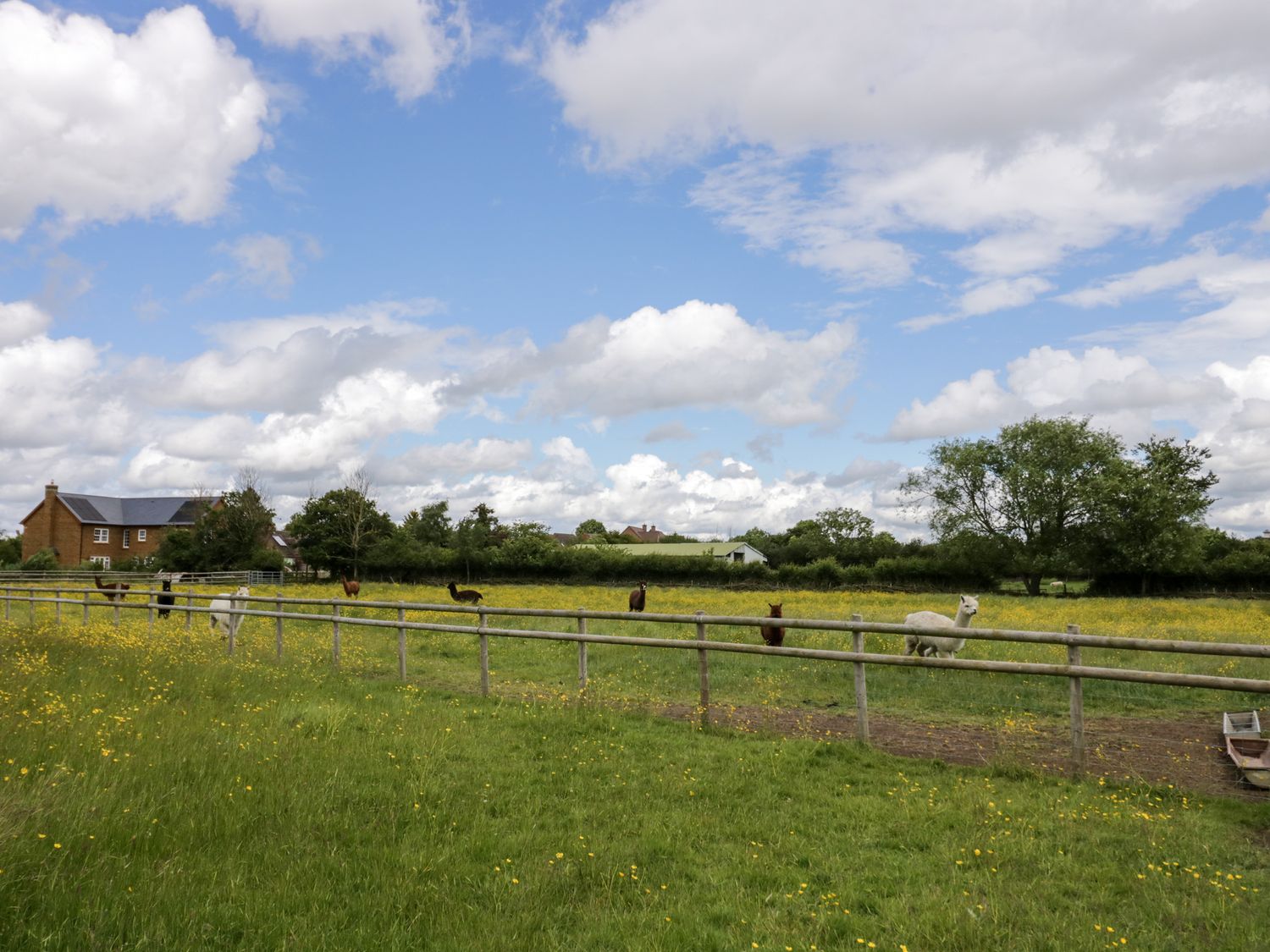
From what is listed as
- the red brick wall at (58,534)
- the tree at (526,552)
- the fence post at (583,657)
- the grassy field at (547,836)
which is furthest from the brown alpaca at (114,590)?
the red brick wall at (58,534)

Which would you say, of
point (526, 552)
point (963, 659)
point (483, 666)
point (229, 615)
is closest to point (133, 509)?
point (526, 552)

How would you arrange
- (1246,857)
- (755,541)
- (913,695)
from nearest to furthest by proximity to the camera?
1. (1246,857)
2. (913,695)
3. (755,541)

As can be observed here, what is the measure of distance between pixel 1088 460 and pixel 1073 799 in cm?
4845

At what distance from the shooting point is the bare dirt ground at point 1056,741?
7.52m

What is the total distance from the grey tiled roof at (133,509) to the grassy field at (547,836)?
75428mm

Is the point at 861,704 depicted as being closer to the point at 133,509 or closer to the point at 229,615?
the point at 229,615

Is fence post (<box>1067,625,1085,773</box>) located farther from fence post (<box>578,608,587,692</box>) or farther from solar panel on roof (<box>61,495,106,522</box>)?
solar panel on roof (<box>61,495,106,522</box>)

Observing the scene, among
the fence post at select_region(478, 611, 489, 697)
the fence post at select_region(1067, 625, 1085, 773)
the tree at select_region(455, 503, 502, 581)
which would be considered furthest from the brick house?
the fence post at select_region(1067, 625, 1085, 773)

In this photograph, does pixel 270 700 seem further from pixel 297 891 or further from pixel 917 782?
pixel 917 782

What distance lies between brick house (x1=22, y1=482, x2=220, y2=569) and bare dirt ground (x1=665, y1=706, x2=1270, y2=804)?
67.4 metres

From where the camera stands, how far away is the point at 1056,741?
877 cm

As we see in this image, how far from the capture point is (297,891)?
4809 millimetres

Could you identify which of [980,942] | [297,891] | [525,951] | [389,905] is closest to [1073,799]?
[980,942]

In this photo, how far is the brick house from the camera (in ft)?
239
